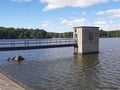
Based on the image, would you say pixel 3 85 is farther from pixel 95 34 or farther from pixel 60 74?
pixel 95 34

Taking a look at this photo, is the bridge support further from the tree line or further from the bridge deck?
the tree line

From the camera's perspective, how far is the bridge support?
49.9 meters

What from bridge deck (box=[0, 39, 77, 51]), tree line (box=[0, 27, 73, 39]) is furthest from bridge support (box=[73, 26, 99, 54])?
tree line (box=[0, 27, 73, 39])

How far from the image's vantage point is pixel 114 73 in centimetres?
2714

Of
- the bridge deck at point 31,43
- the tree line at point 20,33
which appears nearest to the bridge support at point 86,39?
the bridge deck at point 31,43

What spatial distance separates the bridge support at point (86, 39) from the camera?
1965 inches

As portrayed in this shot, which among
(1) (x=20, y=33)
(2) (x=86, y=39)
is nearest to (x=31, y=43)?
(2) (x=86, y=39)

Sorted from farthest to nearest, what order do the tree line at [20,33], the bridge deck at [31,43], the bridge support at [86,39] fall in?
the tree line at [20,33] → the bridge support at [86,39] → the bridge deck at [31,43]

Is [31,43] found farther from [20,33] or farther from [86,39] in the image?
[20,33]

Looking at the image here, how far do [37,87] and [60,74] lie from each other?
656cm

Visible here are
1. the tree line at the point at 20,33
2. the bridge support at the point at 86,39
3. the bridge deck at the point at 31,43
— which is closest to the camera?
the bridge deck at the point at 31,43

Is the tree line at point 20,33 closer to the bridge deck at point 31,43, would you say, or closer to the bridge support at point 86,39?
the bridge deck at point 31,43

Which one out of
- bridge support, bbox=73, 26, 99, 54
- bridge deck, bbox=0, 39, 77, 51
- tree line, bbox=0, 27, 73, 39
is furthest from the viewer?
tree line, bbox=0, 27, 73, 39

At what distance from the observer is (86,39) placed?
50.6 meters
